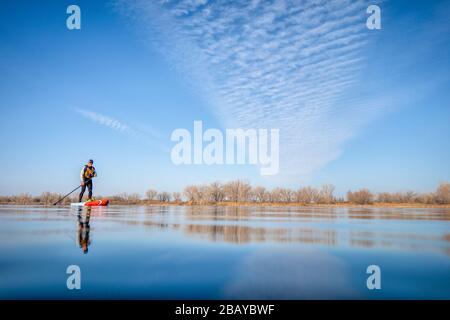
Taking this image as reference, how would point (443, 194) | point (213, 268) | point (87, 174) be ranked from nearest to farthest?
point (213, 268) → point (87, 174) → point (443, 194)

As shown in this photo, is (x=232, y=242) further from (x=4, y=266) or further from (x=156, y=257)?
(x=4, y=266)

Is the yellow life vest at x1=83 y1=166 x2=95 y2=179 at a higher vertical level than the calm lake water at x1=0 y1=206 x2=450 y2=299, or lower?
higher

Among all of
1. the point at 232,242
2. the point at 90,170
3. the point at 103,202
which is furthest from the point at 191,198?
the point at 232,242

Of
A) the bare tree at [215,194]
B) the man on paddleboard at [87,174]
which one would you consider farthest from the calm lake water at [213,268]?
the bare tree at [215,194]

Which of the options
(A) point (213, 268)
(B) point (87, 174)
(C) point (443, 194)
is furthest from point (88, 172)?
(C) point (443, 194)

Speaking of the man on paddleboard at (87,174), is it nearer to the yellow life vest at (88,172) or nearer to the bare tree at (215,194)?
the yellow life vest at (88,172)

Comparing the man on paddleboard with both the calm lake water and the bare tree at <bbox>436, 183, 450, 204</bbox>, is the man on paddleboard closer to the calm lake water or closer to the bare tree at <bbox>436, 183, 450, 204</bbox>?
the calm lake water

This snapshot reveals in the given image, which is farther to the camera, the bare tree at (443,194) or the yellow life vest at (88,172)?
the bare tree at (443,194)

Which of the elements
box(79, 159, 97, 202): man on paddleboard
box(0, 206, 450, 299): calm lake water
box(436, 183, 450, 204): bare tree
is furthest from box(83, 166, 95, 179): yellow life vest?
box(436, 183, 450, 204): bare tree

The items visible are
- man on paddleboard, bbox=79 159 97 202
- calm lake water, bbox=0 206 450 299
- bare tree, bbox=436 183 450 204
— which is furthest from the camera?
bare tree, bbox=436 183 450 204

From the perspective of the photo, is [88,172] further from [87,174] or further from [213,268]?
[213,268]

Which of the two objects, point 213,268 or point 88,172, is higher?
point 88,172

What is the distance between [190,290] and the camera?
2.81m
